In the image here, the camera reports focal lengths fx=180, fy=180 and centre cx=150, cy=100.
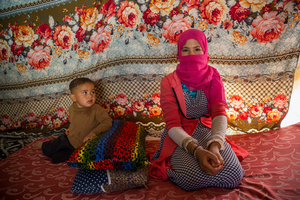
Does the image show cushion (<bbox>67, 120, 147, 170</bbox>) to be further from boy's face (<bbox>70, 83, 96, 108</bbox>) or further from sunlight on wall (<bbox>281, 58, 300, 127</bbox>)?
sunlight on wall (<bbox>281, 58, 300, 127</bbox>)

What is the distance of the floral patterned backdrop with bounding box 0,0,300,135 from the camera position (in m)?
1.57

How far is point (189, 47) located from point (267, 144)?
39.1 inches

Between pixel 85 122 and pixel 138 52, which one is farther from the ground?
pixel 138 52

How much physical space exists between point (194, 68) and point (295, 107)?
1.15m

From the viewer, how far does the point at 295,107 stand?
167 cm

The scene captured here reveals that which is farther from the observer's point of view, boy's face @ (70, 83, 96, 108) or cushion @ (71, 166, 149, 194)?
boy's face @ (70, 83, 96, 108)

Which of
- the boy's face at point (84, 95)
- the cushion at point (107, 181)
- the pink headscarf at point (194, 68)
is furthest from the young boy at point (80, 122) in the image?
the pink headscarf at point (194, 68)

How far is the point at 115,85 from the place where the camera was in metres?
1.77

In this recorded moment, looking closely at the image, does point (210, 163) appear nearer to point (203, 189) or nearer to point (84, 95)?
point (203, 189)

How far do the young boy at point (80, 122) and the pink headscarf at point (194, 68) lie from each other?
0.73 m

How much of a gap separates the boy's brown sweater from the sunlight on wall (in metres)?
1.63

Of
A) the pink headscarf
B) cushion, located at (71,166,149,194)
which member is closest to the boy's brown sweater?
cushion, located at (71,166,149,194)

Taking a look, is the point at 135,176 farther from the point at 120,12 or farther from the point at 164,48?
the point at 120,12

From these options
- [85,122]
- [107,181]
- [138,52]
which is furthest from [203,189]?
[138,52]
